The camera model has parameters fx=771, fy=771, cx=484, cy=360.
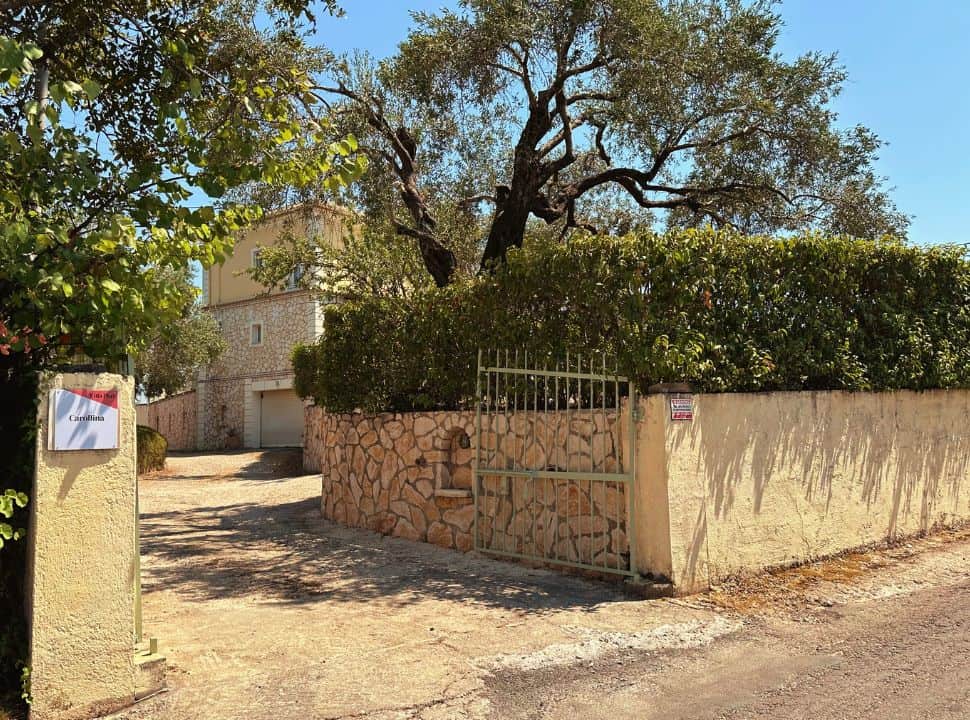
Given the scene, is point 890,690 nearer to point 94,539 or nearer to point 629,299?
point 629,299

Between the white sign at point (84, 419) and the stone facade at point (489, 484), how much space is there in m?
4.28

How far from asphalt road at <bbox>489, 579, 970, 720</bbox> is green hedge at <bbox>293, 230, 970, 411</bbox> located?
231 cm

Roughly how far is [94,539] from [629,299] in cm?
461

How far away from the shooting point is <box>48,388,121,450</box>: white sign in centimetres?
415

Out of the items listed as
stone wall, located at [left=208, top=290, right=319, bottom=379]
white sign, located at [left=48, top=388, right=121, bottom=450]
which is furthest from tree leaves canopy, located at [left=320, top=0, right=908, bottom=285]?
stone wall, located at [left=208, top=290, right=319, bottom=379]

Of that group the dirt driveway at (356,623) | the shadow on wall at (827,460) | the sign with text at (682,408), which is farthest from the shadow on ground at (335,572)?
the sign with text at (682,408)

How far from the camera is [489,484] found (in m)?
8.36

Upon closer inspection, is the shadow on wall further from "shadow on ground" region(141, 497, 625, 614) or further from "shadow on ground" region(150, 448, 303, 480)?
"shadow on ground" region(150, 448, 303, 480)

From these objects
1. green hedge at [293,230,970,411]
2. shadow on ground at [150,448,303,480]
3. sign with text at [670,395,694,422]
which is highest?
green hedge at [293,230,970,411]

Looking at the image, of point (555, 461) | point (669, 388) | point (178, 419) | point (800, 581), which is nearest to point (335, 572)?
point (555, 461)

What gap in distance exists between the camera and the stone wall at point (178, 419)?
3247 cm

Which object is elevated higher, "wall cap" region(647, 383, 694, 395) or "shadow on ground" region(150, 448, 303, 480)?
"wall cap" region(647, 383, 694, 395)

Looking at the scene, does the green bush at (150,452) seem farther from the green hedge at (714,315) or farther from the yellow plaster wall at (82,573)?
the yellow plaster wall at (82,573)

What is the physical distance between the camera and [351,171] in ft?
17.6
